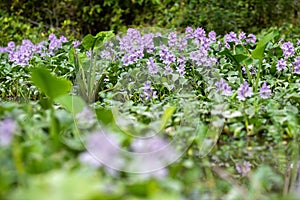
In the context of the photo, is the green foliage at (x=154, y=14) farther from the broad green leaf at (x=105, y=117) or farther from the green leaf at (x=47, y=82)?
the broad green leaf at (x=105, y=117)

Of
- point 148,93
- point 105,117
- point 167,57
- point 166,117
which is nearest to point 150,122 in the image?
point 166,117

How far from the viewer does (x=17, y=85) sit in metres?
4.08

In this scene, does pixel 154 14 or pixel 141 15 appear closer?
pixel 154 14

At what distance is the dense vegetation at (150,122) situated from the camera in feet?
4.95

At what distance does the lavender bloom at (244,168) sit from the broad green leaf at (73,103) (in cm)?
64

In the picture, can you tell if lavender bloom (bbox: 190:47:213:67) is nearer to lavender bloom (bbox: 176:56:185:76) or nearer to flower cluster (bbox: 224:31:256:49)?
lavender bloom (bbox: 176:56:185:76)

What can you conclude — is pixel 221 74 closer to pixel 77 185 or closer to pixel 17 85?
pixel 17 85

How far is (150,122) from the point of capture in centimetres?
236

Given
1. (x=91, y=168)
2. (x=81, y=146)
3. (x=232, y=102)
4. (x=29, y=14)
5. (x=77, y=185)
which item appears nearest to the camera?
(x=77, y=185)

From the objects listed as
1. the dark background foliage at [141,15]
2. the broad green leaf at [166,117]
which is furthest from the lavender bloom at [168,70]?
the dark background foliage at [141,15]

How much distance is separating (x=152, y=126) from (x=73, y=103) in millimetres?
397

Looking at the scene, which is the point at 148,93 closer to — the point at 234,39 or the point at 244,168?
the point at 244,168

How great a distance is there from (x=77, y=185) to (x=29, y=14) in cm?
700

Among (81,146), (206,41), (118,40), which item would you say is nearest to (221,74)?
(206,41)
